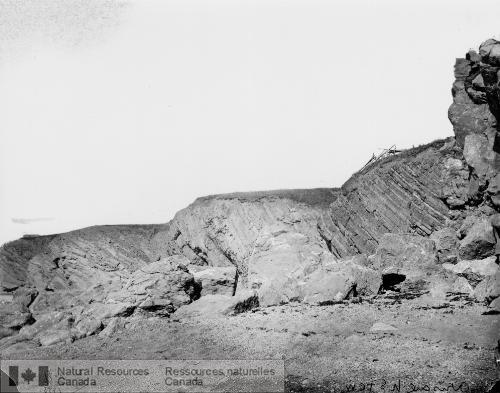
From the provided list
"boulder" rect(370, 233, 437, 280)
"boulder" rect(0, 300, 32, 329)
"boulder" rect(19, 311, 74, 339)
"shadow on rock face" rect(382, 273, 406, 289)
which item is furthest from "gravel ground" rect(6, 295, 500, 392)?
"boulder" rect(0, 300, 32, 329)

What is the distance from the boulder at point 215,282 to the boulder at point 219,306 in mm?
2208

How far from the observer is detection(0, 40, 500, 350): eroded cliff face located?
1520 cm

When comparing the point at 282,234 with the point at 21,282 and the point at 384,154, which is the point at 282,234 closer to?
the point at 384,154

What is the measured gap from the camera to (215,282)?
20.0 metres

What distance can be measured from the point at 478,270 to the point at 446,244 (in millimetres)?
2987

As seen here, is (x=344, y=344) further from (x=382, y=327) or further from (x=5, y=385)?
(x=5, y=385)

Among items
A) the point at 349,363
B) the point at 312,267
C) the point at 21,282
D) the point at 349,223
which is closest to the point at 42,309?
the point at 21,282

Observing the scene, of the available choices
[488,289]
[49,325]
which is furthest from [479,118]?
[49,325]

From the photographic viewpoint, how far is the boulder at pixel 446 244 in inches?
633

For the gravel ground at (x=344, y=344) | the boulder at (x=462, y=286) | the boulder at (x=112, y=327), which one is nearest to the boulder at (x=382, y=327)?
the gravel ground at (x=344, y=344)

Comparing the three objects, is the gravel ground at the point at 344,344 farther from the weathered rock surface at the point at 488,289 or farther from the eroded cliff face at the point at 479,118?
the eroded cliff face at the point at 479,118

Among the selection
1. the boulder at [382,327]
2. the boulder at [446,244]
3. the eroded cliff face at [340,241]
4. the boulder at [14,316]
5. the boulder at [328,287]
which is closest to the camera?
the boulder at [382,327]

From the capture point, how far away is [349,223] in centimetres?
2244

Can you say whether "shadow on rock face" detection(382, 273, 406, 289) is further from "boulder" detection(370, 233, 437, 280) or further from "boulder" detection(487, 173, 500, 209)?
"boulder" detection(487, 173, 500, 209)
